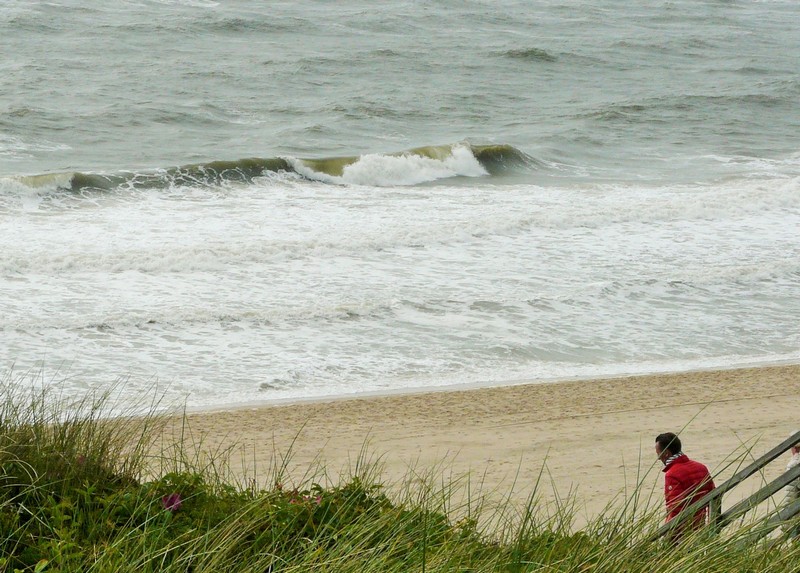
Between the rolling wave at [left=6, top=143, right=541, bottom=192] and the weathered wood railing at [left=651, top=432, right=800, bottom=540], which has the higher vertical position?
the weathered wood railing at [left=651, top=432, right=800, bottom=540]

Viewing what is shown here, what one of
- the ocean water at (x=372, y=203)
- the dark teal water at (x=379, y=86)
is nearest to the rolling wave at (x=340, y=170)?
the ocean water at (x=372, y=203)

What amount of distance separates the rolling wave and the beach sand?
12534 mm

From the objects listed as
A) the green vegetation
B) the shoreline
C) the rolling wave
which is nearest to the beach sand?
the shoreline

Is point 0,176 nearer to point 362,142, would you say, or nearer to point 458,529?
point 362,142

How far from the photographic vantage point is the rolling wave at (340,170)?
21.8 metres

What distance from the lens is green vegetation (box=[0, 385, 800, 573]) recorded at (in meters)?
3.68

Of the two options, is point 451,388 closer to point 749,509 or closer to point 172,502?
point 172,502

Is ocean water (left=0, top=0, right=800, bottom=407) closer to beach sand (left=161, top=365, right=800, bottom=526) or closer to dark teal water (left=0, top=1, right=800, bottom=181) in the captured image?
dark teal water (left=0, top=1, right=800, bottom=181)

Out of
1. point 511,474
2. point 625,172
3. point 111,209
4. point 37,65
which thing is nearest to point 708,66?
point 625,172

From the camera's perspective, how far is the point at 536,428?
10359mm

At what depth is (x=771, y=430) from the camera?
10469mm

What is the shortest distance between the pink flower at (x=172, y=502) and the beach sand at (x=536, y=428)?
13.6 ft

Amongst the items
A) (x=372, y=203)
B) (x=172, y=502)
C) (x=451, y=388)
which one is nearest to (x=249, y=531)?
(x=172, y=502)

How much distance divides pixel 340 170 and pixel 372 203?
2898 millimetres
